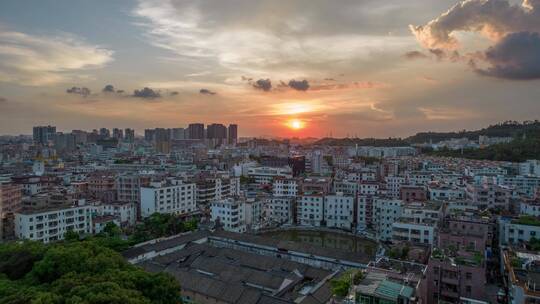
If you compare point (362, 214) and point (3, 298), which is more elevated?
point (3, 298)

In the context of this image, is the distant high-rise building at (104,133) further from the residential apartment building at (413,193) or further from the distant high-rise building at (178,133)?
the residential apartment building at (413,193)

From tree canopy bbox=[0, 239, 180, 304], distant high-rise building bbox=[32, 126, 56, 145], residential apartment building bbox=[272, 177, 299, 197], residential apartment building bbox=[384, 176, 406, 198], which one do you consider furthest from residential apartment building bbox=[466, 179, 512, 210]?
distant high-rise building bbox=[32, 126, 56, 145]

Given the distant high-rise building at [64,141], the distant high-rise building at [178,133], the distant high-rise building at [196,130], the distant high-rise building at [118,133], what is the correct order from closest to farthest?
the distant high-rise building at [64,141] → the distant high-rise building at [196,130] → the distant high-rise building at [178,133] → the distant high-rise building at [118,133]

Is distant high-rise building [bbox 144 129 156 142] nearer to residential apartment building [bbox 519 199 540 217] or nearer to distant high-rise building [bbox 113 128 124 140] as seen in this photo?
distant high-rise building [bbox 113 128 124 140]

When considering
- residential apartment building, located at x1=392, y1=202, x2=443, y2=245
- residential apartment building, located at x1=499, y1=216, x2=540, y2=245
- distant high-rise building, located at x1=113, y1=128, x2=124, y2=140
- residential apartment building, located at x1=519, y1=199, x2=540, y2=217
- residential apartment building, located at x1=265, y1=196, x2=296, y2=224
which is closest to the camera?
residential apartment building, located at x1=392, y1=202, x2=443, y2=245

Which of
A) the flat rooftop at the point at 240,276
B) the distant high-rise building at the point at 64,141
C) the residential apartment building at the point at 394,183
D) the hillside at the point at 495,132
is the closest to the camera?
the flat rooftop at the point at 240,276

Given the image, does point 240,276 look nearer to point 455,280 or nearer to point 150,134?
point 455,280

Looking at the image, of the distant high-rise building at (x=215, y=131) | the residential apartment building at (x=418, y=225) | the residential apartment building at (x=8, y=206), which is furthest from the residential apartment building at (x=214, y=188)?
the distant high-rise building at (x=215, y=131)

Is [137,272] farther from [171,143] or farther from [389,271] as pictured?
[171,143]

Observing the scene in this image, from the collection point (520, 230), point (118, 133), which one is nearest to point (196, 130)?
point (118, 133)

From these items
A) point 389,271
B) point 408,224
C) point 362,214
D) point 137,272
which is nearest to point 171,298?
point 137,272

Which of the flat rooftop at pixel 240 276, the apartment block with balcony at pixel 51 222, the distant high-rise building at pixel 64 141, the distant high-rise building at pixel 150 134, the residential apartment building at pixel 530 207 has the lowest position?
the flat rooftop at pixel 240 276
